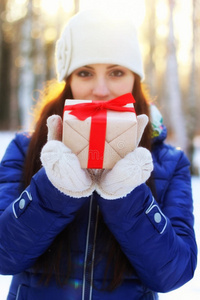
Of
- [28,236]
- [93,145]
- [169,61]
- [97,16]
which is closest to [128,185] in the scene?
[93,145]

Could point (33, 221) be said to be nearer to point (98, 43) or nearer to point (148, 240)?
point (148, 240)

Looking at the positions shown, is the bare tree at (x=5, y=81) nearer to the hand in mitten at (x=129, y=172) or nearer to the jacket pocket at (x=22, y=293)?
the jacket pocket at (x=22, y=293)

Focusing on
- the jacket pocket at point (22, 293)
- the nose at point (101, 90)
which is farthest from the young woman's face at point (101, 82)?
the jacket pocket at point (22, 293)

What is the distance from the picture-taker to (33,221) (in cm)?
122

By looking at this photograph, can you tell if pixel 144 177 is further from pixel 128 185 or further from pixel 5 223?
pixel 5 223

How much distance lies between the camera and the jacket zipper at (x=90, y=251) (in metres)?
1.32

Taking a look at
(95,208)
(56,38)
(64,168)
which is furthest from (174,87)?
(64,168)

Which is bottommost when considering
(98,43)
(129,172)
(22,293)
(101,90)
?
(22,293)

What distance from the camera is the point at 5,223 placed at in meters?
1.25

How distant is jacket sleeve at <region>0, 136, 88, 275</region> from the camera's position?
120 centimetres

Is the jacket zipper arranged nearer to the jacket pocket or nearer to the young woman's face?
the jacket pocket

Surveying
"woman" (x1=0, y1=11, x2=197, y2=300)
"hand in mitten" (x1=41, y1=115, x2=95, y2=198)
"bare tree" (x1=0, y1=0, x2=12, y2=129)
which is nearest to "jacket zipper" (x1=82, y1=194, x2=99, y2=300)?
"woman" (x1=0, y1=11, x2=197, y2=300)

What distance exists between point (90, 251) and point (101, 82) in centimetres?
71

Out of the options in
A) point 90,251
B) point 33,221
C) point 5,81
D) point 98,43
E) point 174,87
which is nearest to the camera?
point 33,221
